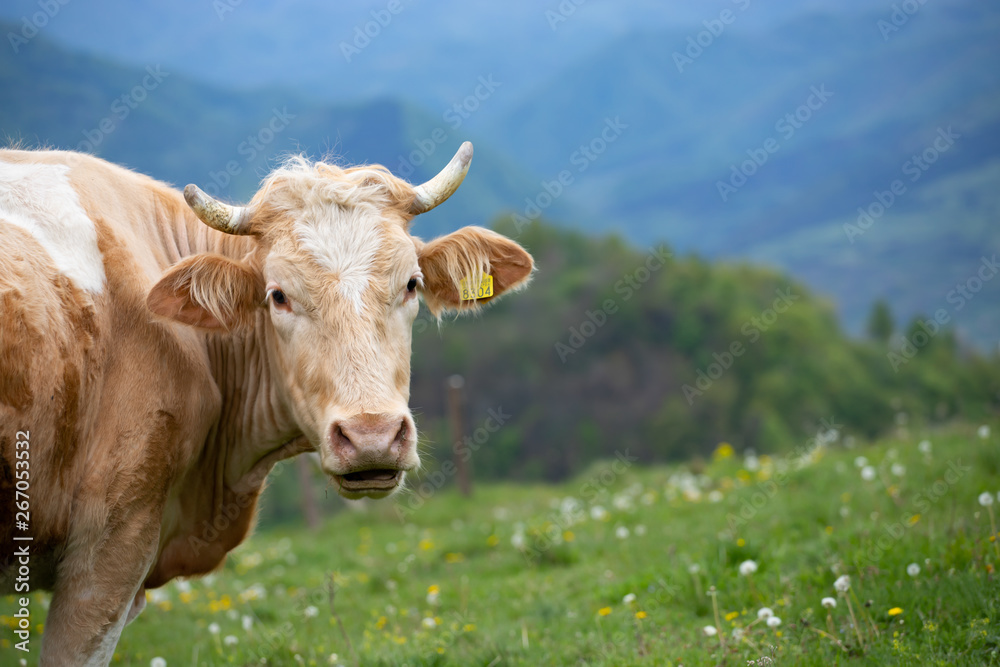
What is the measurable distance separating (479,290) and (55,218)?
2.06 meters

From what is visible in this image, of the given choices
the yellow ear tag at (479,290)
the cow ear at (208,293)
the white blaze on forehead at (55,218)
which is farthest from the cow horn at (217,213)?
the yellow ear tag at (479,290)

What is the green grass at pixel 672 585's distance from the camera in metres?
3.79

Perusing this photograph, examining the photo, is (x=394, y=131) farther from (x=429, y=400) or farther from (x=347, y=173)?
(x=347, y=173)

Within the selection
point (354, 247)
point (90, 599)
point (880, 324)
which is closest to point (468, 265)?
point (354, 247)

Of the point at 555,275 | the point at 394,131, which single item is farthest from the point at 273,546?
the point at 394,131

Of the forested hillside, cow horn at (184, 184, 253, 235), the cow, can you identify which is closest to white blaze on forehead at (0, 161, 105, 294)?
the cow

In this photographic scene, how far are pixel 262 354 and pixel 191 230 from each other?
87 centimetres

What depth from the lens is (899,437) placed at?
9.38 m

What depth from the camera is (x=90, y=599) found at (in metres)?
3.28

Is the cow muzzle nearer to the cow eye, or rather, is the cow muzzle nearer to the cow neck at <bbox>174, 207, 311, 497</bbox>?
the cow eye

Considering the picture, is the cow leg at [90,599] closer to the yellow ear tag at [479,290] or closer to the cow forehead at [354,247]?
the cow forehead at [354,247]

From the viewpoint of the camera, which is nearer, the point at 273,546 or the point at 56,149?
the point at 56,149


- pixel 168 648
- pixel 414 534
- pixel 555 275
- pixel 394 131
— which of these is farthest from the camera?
pixel 394 131

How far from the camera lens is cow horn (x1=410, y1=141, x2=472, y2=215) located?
3.81 m
